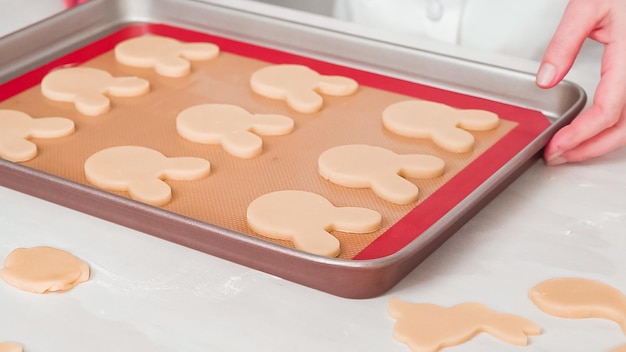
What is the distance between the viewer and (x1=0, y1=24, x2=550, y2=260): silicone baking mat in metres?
0.96

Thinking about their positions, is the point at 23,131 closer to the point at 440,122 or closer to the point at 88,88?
the point at 88,88

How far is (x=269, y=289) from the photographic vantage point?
0.83 m

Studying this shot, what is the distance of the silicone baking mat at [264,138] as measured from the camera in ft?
3.13

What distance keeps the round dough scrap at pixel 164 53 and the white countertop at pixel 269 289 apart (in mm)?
361

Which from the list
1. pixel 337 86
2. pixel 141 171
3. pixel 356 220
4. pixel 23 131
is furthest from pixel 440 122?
pixel 23 131

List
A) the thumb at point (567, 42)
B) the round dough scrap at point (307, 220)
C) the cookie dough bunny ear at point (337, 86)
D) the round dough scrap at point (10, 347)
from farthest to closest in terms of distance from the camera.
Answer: the cookie dough bunny ear at point (337, 86), the thumb at point (567, 42), the round dough scrap at point (307, 220), the round dough scrap at point (10, 347)

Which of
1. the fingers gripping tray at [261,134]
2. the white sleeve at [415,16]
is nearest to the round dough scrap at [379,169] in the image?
the fingers gripping tray at [261,134]

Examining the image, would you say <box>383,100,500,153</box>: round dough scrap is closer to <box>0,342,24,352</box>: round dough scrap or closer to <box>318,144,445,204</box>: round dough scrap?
<box>318,144,445,204</box>: round dough scrap

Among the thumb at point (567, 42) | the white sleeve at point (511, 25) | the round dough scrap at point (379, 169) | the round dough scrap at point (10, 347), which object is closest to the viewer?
the round dough scrap at point (10, 347)

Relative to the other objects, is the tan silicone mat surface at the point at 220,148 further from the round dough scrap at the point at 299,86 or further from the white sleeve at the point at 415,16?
the white sleeve at the point at 415,16

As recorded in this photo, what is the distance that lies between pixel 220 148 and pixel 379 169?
0.20m

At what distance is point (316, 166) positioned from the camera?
1039 millimetres

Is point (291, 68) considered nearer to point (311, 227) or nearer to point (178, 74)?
point (178, 74)

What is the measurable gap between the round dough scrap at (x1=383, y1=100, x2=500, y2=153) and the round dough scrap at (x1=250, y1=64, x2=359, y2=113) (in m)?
0.09
